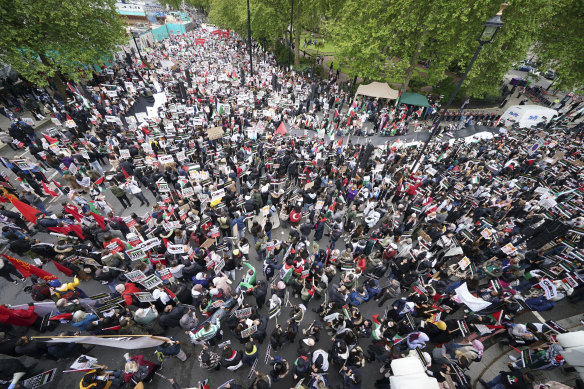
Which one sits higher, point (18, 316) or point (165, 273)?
point (165, 273)

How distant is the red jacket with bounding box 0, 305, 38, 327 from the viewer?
6242mm

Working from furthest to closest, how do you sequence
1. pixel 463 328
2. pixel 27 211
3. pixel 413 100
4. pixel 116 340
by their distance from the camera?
pixel 413 100 < pixel 27 211 < pixel 463 328 < pixel 116 340

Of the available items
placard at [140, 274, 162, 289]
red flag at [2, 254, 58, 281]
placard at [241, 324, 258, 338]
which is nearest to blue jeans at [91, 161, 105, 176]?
red flag at [2, 254, 58, 281]

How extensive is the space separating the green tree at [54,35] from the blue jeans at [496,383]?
1158 inches

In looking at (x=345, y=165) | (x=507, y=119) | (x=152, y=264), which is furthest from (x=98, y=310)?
(x=507, y=119)

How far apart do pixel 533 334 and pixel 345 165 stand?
1095 cm

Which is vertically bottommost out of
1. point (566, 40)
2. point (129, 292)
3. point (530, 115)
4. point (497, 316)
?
point (129, 292)

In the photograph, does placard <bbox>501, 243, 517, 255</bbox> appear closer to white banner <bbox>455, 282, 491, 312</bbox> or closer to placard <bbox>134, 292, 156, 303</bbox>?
white banner <bbox>455, 282, 491, 312</bbox>

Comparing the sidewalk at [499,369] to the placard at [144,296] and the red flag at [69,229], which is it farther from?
the red flag at [69,229]

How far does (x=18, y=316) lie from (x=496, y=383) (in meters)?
13.5

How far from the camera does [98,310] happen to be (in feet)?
21.5

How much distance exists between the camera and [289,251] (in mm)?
8672

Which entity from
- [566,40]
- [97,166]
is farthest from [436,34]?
[97,166]

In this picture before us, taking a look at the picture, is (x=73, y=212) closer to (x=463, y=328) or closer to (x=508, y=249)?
(x=463, y=328)
